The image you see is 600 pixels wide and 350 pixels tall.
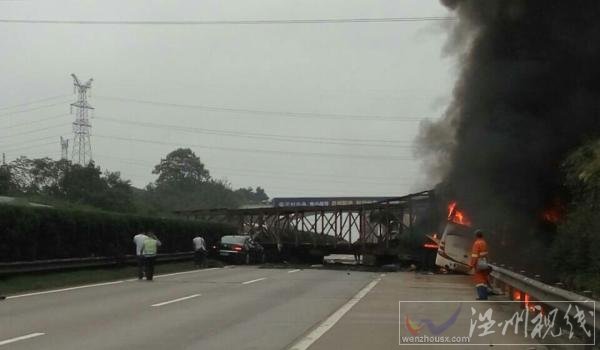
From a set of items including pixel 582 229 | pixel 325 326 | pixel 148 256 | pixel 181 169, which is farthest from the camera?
pixel 181 169

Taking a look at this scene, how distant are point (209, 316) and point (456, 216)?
13.7 metres

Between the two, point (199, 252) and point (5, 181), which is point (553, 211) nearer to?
point (199, 252)

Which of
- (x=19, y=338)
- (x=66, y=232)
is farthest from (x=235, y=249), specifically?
(x=19, y=338)

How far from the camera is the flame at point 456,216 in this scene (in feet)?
79.0

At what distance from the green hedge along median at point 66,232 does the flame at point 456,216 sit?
11.9 m

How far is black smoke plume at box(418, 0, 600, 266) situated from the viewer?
68.3 ft

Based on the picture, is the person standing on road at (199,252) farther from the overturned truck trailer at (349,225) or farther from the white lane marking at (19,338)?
the white lane marking at (19,338)

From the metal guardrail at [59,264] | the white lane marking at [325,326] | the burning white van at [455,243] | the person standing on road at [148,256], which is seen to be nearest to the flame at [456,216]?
the burning white van at [455,243]

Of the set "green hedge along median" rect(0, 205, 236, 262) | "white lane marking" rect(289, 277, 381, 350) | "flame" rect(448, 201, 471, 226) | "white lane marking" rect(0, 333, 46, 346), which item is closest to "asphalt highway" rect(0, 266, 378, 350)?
"white lane marking" rect(0, 333, 46, 346)

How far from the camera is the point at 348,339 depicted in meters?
10.2

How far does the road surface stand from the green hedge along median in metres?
2.63

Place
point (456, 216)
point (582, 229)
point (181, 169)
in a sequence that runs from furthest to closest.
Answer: point (181, 169) → point (456, 216) → point (582, 229)

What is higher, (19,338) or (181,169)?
(181,169)

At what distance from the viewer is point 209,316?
12828 millimetres
